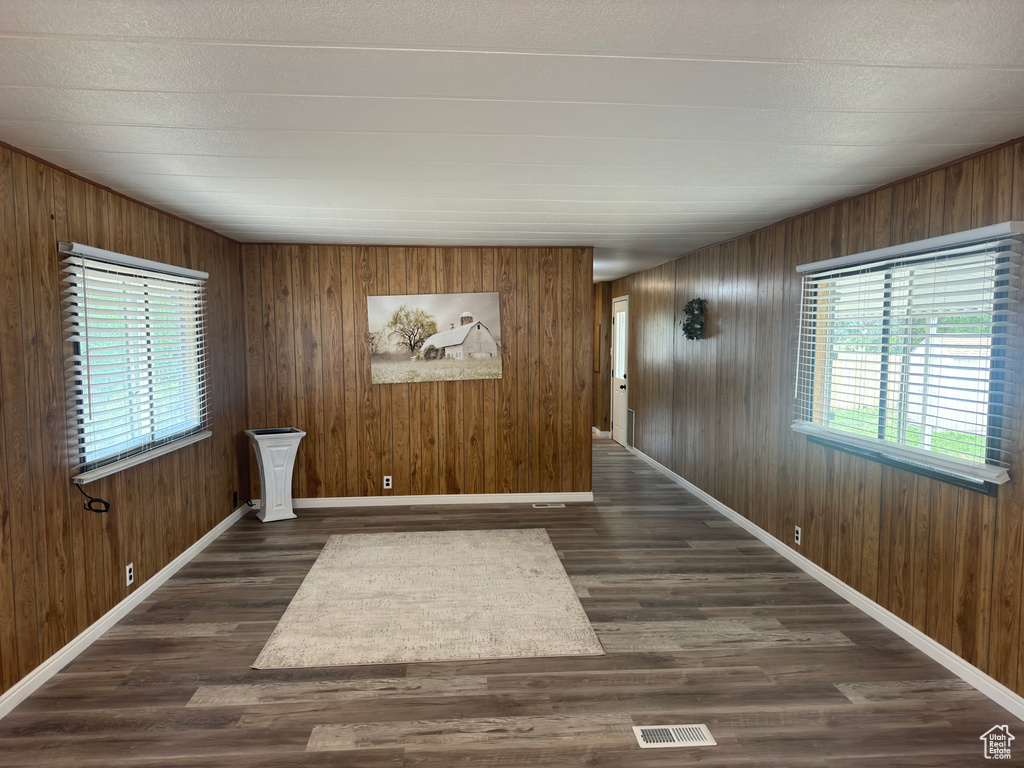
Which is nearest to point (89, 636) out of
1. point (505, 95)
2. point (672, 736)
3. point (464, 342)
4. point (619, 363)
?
point (672, 736)

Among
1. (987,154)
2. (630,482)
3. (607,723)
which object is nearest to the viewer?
(607,723)

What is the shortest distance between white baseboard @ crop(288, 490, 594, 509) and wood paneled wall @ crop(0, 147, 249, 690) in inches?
65.1

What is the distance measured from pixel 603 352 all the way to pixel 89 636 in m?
7.12

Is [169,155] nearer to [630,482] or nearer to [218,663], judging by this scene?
[218,663]

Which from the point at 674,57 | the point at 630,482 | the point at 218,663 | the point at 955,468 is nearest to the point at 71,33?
the point at 674,57

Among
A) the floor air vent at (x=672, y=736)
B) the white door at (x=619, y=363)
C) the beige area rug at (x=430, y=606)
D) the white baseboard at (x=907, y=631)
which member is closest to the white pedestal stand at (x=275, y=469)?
the beige area rug at (x=430, y=606)

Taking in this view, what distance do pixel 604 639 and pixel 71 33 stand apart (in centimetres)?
307

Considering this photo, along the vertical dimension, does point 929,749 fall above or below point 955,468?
below

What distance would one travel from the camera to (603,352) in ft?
29.1

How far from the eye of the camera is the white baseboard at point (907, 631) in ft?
7.85

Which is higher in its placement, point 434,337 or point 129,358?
point 434,337

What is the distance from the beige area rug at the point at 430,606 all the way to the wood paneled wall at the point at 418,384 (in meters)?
1.02

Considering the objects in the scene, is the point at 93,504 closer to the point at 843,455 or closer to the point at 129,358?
the point at 129,358

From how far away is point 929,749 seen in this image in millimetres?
2148
